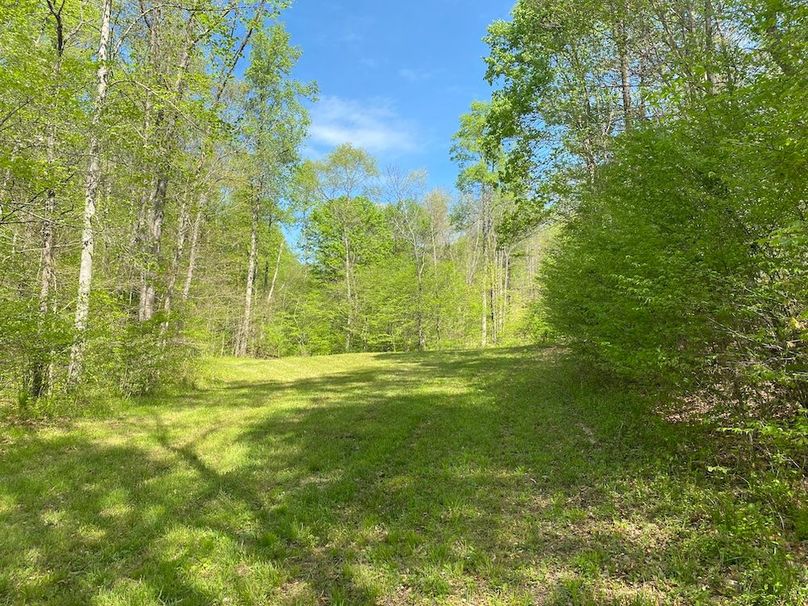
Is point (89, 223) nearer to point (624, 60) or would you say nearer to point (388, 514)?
point (388, 514)

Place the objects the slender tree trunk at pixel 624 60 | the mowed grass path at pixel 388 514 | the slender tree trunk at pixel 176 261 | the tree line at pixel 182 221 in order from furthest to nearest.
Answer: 1. the slender tree trunk at pixel 176 261
2. the slender tree trunk at pixel 624 60
3. the tree line at pixel 182 221
4. the mowed grass path at pixel 388 514

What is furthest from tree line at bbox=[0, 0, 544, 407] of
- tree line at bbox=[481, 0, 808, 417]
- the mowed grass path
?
tree line at bbox=[481, 0, 808, 417]

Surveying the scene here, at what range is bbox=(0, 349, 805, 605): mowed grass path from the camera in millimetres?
3365

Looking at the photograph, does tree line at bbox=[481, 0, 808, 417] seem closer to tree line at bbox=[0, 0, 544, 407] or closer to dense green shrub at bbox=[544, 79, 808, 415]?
dense green shrub at bbox=[544, 79, 808, 415]

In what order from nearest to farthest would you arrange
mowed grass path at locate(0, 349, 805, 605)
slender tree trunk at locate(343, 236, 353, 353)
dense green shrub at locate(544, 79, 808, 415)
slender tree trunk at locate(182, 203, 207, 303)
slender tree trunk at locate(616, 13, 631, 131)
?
mowed grass path at locate(0, 349, 805, 605) < dense green shrub at locate(544, 79, 808, 415) < slender tree trunk at locate(616, 13, 631, 131) < slender tree trunk at locate(182, 203, 207, 303) < slender tree trunk at locate(343, 236, 353, 353)

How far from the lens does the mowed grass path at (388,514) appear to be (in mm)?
3365

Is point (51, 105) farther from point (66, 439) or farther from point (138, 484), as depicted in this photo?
point (138, 484)

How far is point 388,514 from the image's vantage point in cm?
466

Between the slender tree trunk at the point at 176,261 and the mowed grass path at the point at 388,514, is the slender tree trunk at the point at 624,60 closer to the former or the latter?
the mowed grass path at the point at 388,514

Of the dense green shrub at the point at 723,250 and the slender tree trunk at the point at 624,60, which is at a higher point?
the slender tree trunk at the point at 624,60

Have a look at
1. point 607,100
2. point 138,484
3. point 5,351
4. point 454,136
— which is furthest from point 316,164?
point 138,484

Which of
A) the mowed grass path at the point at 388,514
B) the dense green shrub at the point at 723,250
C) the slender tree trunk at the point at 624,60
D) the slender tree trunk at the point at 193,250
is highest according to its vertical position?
the slender tree trunk at the point at 624,60

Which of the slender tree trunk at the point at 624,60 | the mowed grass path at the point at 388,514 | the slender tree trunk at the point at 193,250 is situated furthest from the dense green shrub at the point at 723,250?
the slender tree trunk at the point at 193,250

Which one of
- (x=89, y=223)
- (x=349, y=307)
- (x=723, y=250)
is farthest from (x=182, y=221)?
(x=723, y=250)
